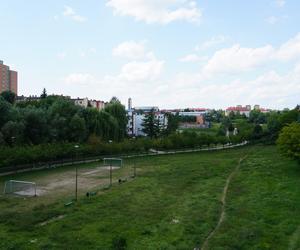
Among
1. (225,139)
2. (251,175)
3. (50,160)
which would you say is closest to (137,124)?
(225,139)

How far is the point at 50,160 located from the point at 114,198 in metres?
28.6

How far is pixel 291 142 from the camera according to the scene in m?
48.8

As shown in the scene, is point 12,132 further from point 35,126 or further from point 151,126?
point 151,126

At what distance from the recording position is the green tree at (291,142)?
1885 inches

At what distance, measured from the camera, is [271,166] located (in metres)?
54.4

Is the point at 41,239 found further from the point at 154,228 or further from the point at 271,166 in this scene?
the point at 271,166

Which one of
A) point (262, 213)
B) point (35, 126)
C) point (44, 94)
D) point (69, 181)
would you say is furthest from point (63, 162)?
point (44, 94)

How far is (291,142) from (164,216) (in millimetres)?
26142

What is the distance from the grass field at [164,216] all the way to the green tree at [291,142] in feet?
8.34

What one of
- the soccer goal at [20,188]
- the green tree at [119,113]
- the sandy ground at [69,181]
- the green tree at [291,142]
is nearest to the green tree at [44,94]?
the green tree at [119,113]

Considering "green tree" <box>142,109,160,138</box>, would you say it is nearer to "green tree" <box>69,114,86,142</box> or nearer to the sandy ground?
"green tree" <box>69,114,86,142</box>

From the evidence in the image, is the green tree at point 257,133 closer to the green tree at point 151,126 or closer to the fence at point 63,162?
the green tree at point 151,126

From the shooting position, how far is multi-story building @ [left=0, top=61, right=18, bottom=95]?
154375 millimetres

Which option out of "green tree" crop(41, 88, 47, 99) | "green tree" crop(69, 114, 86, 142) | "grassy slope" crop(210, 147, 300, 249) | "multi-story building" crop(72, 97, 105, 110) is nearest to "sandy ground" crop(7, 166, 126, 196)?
"green tree" crop(69, 114, 86, 142)
